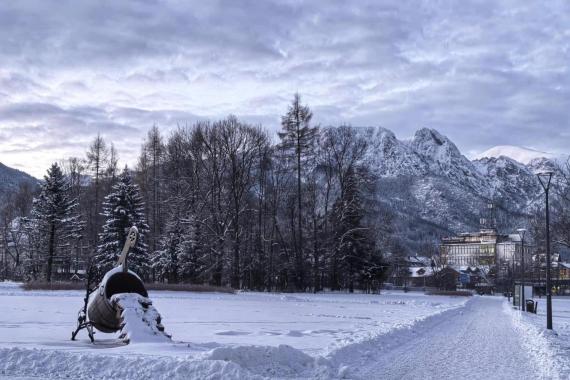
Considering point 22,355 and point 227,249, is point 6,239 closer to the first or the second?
point 227,249

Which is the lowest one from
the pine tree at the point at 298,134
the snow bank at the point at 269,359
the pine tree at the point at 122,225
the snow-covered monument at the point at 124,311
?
the snow bank at the point at 269,359

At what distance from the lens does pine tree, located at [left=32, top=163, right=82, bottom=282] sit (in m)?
59.4

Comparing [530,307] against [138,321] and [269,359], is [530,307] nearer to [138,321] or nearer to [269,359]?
[138,321]

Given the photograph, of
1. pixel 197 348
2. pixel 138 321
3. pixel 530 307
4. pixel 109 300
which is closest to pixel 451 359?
pixel 197 348

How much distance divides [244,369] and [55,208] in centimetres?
5194

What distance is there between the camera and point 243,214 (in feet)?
194

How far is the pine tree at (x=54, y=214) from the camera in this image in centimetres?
5938

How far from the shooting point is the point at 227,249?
180ft

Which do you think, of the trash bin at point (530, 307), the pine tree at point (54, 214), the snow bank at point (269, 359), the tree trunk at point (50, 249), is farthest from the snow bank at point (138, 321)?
the pine tree at point (54, 214)

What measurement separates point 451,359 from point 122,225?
4449 cm

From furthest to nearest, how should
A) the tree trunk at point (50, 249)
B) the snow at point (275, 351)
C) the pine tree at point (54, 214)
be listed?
1. the pine tree at point (54, 214)
2. the tree trunk at point (50, 249)
3. the snow at point (275, 351)

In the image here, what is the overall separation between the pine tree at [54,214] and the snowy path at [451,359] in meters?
45.1

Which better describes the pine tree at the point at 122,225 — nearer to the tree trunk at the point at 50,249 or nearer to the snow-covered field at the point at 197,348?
the tree trunk at the point at 50,249

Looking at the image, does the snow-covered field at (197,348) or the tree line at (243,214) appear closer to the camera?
the snow-covered field at (197,348)
